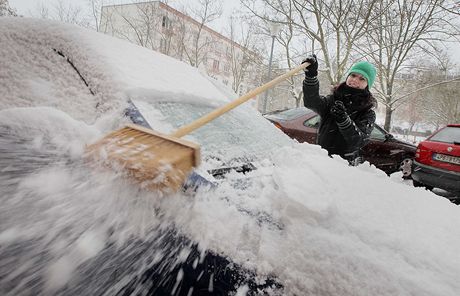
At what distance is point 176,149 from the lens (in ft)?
4.01

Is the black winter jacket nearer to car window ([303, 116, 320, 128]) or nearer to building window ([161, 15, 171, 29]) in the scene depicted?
car window ([303, 116, 320, 128])

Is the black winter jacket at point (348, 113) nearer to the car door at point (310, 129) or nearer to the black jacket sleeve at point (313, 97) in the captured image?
the black jacket sleeve at point (313, 97)

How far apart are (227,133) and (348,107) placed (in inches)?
56.1

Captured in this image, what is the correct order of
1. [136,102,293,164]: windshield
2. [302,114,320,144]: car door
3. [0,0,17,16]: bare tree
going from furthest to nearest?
[0,0,17,16]: bare tree
[302,114,320,144]: car door
[136,102,293,164]: windshield

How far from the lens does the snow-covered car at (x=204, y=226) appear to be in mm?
765

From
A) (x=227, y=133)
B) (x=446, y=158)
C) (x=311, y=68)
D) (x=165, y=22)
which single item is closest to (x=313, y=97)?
(x=311, y=68)

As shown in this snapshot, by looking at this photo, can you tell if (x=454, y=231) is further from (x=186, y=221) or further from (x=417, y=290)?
(x=186, y=221)

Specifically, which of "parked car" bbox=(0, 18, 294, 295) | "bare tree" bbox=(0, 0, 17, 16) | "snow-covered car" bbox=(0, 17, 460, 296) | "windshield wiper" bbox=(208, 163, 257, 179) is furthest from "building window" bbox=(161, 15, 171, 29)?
"windshield wiper" bbox=(208, 163, 257, 179)

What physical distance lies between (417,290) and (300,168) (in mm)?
651

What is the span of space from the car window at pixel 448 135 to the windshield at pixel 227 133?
15.0 ft

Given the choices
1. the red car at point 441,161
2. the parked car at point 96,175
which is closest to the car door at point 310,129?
the red car at point 441,161

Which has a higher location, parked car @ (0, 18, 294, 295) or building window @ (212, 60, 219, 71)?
building window @ (212, 60, 219, 71)

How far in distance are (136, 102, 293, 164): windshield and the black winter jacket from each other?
2.40ft

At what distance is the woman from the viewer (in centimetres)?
253
